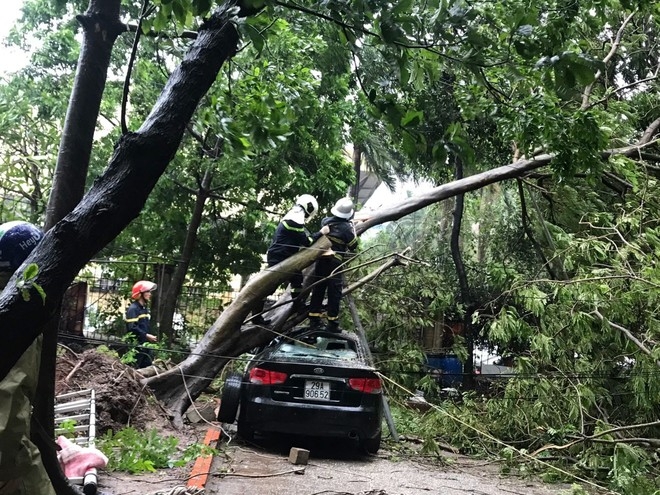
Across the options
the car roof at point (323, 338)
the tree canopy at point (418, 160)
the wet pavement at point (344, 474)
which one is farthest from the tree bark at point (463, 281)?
the car roof at point (323, 338)

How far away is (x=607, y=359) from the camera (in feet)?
25.7

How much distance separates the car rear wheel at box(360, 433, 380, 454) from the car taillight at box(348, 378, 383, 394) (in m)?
0.56

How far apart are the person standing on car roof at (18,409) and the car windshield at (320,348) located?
436cm

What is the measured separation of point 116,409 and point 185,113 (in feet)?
16.3

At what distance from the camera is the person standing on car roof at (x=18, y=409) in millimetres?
2424

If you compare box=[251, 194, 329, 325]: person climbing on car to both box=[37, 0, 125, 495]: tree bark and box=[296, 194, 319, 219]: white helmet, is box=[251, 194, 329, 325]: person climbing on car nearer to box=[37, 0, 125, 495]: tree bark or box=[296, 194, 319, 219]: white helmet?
box=[296, 194, 319, 219]: white helmet

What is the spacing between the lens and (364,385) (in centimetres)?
662

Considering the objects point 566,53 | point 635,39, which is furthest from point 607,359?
point 566,53

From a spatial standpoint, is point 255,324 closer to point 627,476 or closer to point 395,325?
point 395,325

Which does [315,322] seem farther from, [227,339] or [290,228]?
[290,228]

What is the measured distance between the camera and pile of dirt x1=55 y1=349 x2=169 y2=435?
21.2ft

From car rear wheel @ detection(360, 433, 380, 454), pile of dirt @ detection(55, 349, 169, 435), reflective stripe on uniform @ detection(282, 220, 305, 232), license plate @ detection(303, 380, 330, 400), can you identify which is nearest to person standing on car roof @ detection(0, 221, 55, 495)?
pile of dirt @ detection(55, 349, 169, 435)

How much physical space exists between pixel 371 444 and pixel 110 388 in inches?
116

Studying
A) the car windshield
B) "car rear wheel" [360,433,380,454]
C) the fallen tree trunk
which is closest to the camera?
"car rear wheel" [360,433,380,454]
